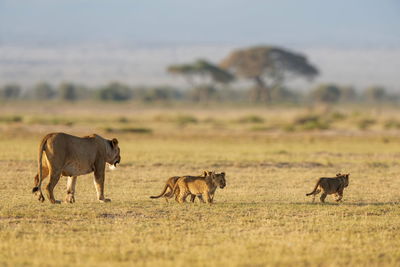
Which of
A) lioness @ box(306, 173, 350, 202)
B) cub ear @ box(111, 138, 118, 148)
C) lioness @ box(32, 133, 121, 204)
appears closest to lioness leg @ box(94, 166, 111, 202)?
lioness @ box(32, 133, 121, 204)

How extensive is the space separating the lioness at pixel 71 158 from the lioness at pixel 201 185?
1.57m

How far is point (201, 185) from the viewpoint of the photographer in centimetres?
1545

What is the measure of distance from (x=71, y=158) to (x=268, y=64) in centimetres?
9246

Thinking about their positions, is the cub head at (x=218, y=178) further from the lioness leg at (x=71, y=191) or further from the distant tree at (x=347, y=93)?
the distant tree at (x=347, y=93)

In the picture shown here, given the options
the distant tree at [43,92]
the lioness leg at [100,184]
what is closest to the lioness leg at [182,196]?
the lioness leg at [100,184]

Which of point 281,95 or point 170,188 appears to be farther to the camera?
point 281,95

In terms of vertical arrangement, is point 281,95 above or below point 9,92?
above

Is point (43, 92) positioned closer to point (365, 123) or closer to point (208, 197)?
point (365, 123)

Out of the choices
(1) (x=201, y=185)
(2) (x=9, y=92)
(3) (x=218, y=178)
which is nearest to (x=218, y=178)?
(3) (x=218, y=178)

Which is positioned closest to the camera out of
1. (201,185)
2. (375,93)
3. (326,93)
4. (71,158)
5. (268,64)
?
(71,158)

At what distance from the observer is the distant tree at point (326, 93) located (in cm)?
13338

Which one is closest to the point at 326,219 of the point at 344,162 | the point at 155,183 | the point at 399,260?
the point at 399,260

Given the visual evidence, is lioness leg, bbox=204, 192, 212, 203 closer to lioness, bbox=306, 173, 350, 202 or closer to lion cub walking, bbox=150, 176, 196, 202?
lion cub walking, bbox=150, 176, 196, 202

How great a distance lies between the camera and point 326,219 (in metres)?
13.9
